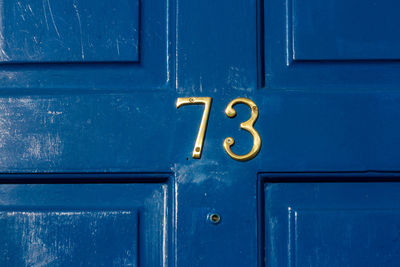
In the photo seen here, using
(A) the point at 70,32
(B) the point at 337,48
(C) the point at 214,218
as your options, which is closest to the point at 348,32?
(B) the point at 337,48

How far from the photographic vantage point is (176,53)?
80 centimetres

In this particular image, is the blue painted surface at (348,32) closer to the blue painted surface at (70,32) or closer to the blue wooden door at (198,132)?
the blue wooden door at (198,132)

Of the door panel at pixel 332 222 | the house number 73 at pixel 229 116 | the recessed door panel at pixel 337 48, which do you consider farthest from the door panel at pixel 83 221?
the recessed door panel at pixel 337 48

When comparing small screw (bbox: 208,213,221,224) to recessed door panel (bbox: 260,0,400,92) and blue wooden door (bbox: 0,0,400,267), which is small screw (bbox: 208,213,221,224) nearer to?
blue wooden door (bbox: 0,0,400,267)

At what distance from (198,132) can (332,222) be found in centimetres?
31

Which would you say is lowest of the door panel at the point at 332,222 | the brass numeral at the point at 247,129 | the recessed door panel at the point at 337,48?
the door panel at the point at 332,222

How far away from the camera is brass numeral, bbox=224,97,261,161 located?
0.77m

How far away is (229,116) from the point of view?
2.57ft

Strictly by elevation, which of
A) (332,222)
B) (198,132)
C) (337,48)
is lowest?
(332,222)

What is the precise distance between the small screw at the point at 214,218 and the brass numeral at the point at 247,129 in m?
0.12

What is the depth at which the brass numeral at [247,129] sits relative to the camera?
0.77 meters

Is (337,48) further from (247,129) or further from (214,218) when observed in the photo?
(214,218)

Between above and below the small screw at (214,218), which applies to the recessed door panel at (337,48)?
above

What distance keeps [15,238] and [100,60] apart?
1.27 feet
